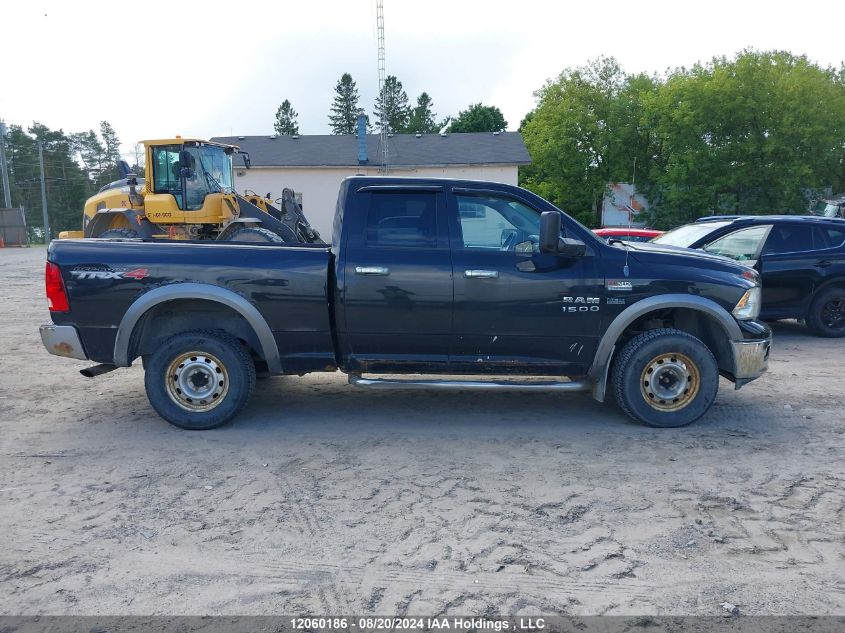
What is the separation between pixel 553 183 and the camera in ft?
105

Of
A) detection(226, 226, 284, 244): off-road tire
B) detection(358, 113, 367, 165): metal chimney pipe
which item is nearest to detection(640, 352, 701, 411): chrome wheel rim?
detection(226, 226, 284, 244): off-road tire

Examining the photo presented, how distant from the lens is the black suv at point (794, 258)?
8.84 m

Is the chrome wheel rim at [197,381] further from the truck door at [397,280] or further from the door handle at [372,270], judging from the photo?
the door handle at [372,270]

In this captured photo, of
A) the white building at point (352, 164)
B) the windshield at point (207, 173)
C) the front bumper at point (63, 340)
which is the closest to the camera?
the front bumper at point (63, 340)

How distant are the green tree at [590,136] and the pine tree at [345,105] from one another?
55512mm

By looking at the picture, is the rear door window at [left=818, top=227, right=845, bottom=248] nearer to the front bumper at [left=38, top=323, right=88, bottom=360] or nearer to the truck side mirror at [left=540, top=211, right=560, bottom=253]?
the truck side mirror at [left=540, top=211, right=560, bottom=253]

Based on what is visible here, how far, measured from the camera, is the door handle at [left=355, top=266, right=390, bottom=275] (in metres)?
5.18

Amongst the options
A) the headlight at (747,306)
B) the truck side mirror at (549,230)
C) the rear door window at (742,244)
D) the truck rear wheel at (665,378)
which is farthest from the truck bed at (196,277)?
the rear door window at (742,244)

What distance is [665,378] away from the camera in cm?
538

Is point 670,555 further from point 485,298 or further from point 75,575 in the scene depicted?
point 75,575

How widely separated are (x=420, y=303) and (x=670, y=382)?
231cm

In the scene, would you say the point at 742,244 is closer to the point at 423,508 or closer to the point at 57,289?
the point at 423,508

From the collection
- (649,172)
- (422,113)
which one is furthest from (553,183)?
(422,113)

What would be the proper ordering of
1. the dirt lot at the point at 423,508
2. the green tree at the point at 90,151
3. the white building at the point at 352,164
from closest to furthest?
1. the dirt lot at the point at 423,508
2. the white building at the point at 352,164
3. the green tree at the point at 90,151
